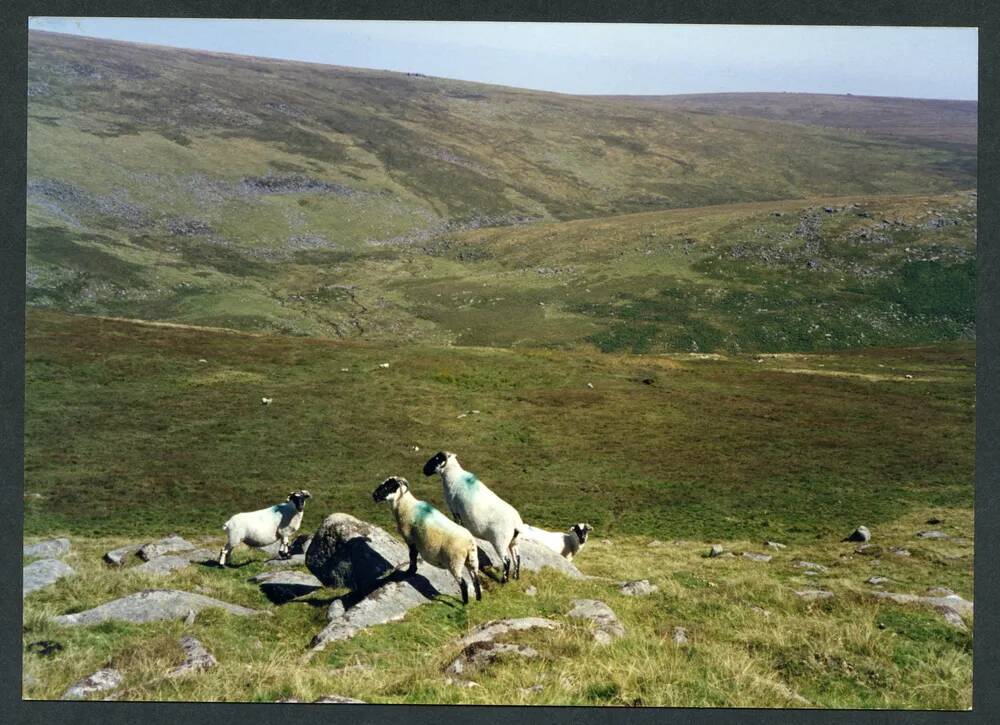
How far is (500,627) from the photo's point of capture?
51.5 ft

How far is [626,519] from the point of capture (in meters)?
28.8

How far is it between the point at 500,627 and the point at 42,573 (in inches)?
424

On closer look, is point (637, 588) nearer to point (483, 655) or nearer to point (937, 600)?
point (483, 655)

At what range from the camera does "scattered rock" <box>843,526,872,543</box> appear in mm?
25734

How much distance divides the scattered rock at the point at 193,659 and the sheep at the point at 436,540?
167 inches

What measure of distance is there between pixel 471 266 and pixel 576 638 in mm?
93958

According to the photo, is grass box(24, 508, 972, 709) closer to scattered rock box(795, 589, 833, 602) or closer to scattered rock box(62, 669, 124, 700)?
scattered rock box(62, 669, 124, 700)

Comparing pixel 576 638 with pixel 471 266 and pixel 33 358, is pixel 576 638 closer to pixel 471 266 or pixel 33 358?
pixel 33 358

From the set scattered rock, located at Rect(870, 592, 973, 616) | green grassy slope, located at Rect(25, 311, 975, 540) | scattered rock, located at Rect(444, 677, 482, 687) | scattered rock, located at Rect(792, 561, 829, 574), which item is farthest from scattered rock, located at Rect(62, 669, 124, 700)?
scattered rock, located at Rect(792, 561, 829, 574)

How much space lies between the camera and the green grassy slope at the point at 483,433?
29.0 meters

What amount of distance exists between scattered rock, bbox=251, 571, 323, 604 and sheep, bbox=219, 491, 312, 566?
1831 millimetres

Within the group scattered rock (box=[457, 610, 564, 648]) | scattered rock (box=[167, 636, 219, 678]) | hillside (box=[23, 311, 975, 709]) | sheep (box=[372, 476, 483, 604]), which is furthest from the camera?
sheep (box=[372, 476, 483, 604])

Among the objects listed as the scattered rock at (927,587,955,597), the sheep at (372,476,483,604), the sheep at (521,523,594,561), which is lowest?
the sheep at (521,523,594,561)

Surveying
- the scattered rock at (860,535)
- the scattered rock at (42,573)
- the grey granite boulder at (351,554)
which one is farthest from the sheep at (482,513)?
the scattered rock at (860,535)
